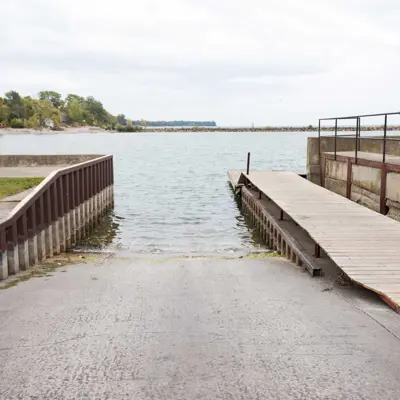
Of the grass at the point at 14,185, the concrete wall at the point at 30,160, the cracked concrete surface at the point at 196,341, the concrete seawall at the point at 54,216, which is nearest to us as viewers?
the cracked concrete surface at the point at 196,341

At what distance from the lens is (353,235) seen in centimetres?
1020

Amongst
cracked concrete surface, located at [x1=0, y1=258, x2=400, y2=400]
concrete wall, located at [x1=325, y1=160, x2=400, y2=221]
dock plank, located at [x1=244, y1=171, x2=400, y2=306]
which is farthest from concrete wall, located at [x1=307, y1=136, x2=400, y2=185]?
cracked concrete surface, located at [x1=0, y1=258, x2=400, y2=400]

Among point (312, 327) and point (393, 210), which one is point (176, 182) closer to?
point (393, 210)

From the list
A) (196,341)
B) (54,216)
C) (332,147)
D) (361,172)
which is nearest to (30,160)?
(54,216)

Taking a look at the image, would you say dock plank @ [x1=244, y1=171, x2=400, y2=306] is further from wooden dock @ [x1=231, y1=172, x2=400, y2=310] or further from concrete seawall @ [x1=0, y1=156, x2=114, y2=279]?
concrete seawall @ [x1=0, y1=156, x2=114, y2=279]

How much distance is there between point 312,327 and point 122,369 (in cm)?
251

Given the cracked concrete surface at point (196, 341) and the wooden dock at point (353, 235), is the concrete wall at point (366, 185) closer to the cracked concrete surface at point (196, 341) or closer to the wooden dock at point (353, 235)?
the wooden dock at point (353, 235)

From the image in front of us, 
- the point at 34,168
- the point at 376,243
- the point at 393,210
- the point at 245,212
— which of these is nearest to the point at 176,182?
the point at 34,168

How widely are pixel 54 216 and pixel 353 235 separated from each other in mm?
8330

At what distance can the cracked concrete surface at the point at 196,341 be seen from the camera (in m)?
4.55

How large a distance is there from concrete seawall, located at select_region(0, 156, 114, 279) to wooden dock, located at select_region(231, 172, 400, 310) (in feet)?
20.2

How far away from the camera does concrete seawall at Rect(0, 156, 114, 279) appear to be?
31.7ft

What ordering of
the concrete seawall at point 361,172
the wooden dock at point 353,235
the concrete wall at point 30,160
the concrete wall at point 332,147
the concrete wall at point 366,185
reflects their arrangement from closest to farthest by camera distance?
the wooden dock at point 353,235 < the concrete wall at point 366,185 < the concrete seawall at point 361,172 < the concrete wall at point 332,147 < the concrete wall at point 30,160

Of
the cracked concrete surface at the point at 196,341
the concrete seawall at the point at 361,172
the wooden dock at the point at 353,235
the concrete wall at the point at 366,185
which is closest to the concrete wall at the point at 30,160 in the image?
the concrete seawall at the point at 361,172
